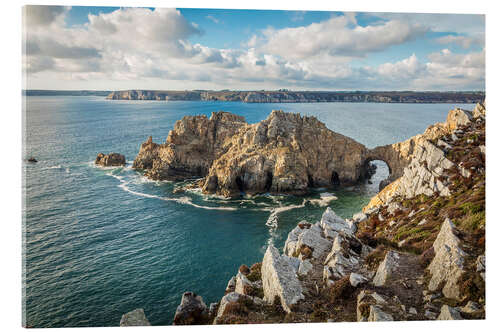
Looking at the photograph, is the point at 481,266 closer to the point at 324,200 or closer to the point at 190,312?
the point at 190,312

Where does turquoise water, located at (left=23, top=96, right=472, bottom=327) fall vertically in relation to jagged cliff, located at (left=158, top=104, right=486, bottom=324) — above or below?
below

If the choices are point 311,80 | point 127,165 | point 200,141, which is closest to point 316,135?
point 200,141

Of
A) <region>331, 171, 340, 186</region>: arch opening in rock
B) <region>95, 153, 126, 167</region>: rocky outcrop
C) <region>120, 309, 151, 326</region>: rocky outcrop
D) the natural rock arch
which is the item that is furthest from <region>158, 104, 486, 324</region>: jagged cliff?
<region>95, 153, 126, 167</region>: rocky outcrop

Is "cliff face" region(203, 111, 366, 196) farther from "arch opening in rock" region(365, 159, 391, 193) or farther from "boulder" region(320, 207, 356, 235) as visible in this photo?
"boulder" region(320, 207, 356, 235)

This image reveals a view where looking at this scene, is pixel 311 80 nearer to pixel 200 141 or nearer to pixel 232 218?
pixel 232 218

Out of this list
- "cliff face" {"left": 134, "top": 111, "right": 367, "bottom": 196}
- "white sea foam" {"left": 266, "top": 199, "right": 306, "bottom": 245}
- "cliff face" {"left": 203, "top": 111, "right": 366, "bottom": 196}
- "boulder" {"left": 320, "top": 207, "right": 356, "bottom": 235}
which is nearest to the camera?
"boulder" {"left": 320, "top": 207, "right": 356, "bottom": 235}

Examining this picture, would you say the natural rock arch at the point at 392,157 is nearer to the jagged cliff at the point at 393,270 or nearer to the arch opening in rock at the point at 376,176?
the arch opening in rock at the point at 376,176
